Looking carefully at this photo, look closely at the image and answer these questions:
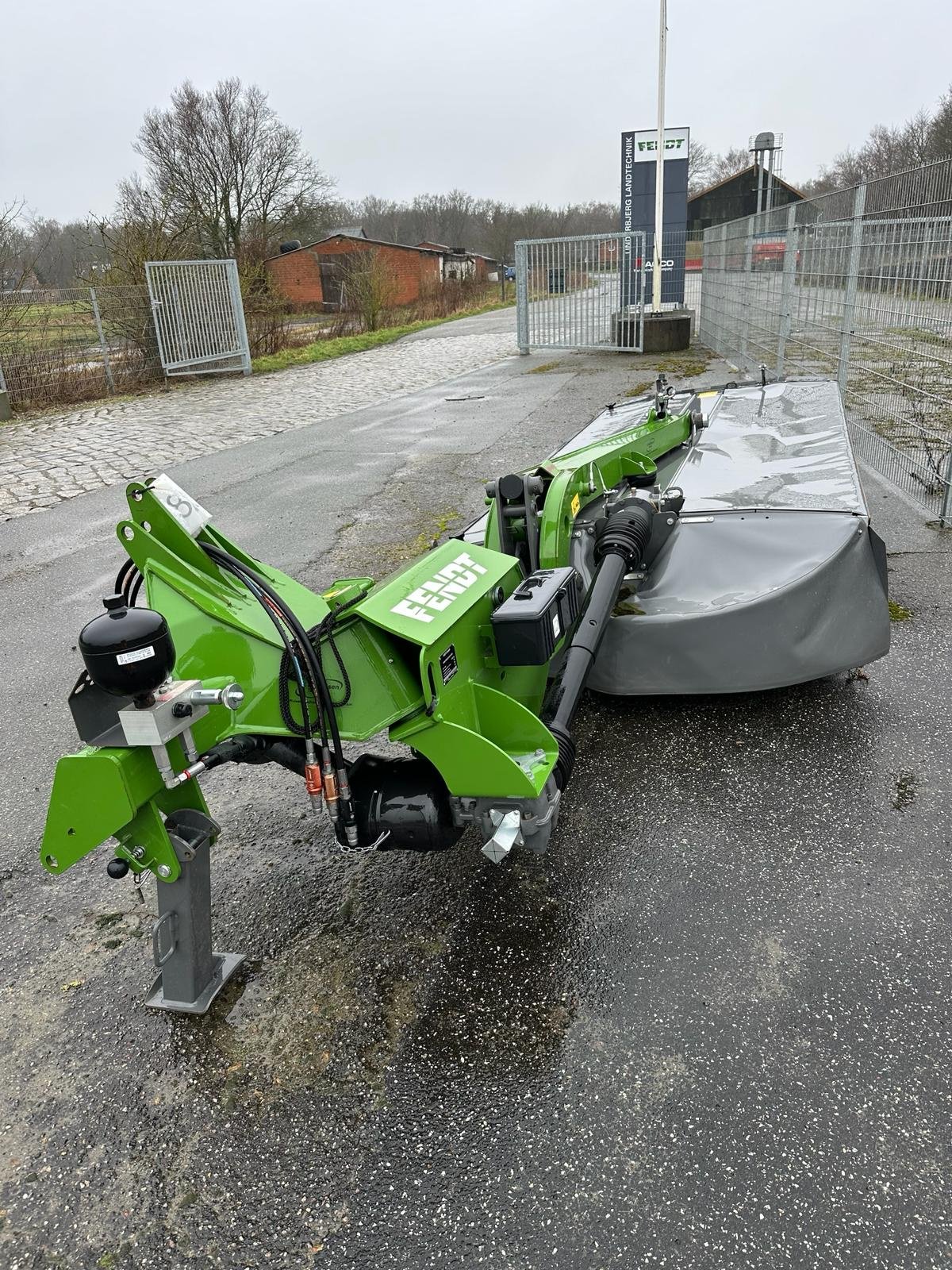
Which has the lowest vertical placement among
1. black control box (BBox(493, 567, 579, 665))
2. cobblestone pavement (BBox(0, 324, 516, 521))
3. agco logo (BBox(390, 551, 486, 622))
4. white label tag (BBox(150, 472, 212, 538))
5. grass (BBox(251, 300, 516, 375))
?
cobblestone pavement (BBox(0, 324, 516, 521))

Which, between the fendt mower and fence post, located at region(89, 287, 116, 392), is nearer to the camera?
the fendt mower

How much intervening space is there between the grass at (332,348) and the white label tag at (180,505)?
17.2 m

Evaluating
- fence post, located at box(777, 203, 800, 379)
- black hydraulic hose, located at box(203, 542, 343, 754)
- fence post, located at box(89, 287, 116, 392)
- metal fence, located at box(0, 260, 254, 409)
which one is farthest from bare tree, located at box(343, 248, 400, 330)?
black hydraulic hose, located at box(203, 542, 343, 754)

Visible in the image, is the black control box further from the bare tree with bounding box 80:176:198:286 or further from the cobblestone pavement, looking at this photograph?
the bare tree with bounding box 80:176:198:286

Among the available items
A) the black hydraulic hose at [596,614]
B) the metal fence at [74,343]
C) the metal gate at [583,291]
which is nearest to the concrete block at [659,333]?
the metal gate at [583,291]

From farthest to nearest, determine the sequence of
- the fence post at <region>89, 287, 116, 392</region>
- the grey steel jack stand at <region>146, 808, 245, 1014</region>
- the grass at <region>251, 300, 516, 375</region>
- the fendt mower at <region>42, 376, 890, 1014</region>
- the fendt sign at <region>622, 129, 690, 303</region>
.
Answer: the grass at <region>251, 300, 516, 375</region>, the fendt sign at <region>622, 129, 690, 303</region>, the fence post at <region>89, 287, 116, 392</region>, the grey steel jack stand at <region>146, 808, 245, 1014</region>, the fendt mower at <region>42, 376, 890, 1014</region>

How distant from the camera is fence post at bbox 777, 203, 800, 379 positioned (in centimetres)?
934

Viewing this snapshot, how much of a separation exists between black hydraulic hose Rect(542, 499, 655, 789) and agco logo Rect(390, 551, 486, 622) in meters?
0.47

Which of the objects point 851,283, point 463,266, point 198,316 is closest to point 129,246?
point 198,316

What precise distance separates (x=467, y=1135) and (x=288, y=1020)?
0.60 m

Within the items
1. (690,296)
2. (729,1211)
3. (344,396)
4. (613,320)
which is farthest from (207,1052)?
(690,296)

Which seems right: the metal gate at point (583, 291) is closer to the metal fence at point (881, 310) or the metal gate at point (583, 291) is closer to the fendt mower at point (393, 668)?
the metal fence at point (881, 310)

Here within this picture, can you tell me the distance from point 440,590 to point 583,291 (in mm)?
16379

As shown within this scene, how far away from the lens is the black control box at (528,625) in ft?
8.11
